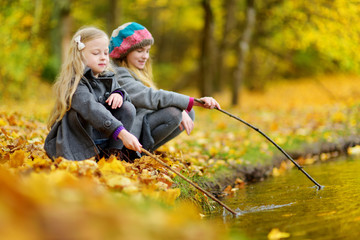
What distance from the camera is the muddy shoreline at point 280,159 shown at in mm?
4258

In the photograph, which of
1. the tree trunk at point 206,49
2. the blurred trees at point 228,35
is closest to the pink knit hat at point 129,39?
the blurred trees at point 228,35

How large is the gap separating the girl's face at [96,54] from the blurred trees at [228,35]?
5771 mm

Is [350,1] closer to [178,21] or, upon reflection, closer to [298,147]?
[298,147]

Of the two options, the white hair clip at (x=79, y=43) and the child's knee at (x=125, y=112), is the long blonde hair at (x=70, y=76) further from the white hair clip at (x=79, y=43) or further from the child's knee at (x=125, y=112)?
the child's knee at (x=125, y=112)

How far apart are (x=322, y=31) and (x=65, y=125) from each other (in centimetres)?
1016

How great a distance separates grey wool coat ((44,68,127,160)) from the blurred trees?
230 inches

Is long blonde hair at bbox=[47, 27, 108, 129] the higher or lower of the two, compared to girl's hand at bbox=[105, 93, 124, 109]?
higher

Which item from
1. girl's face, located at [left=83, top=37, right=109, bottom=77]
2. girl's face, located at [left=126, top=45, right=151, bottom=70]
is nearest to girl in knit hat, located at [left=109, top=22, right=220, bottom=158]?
girl's face, located at [left=126, top=45, right=151, bottom=70]

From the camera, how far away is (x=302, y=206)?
10.2 ft

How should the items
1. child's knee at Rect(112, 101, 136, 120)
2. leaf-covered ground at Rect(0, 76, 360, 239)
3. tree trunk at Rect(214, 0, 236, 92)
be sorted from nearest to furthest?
leaf-covered ground at Rect(0, 76, 360, 239) < child's knee at Rect(112, 101, 136, 120) < tree trunk at Rect(214, 0, 236, 92)

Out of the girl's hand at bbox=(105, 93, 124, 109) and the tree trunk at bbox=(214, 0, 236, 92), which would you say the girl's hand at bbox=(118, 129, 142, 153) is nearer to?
the girl's hand at bbox=(105, 93, 124, 109)

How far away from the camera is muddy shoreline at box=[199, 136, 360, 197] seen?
14.0ft

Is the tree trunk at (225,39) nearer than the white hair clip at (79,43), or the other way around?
the white hair clip at (79,43)

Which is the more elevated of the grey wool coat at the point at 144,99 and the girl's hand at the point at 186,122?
the grey wool coat at the point at 144,99
